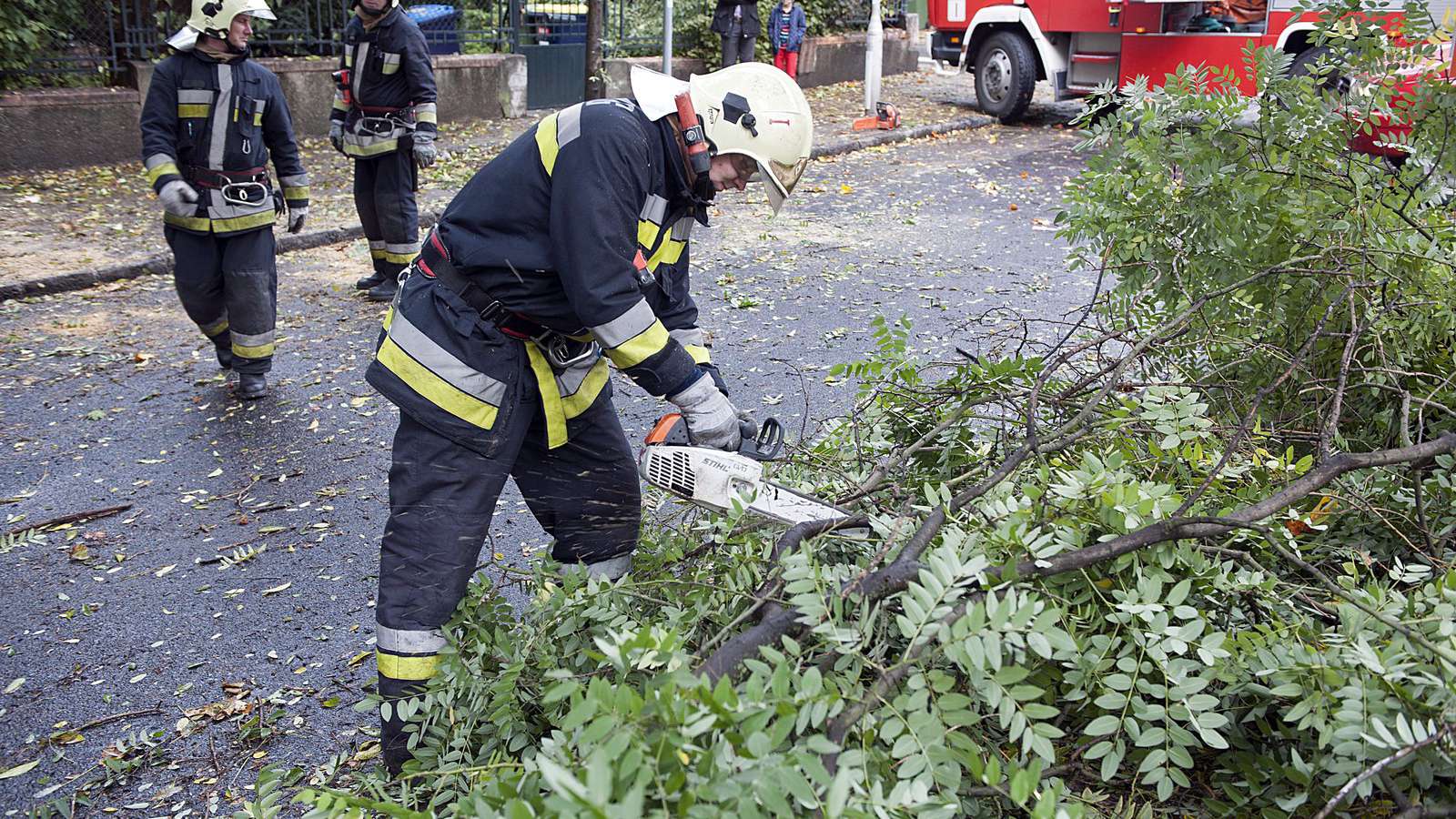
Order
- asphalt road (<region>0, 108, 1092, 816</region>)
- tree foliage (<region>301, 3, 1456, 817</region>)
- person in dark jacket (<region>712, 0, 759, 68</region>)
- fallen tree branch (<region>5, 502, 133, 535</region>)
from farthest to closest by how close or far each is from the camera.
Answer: person in dark jacket (<region>712, 0, 759, 68</region>), fallen tree branch (<region>5, 502, 133, 535</region>), asphalt road (<region>0, 108, 1092, 816</region>), tree foliage (<region>301, 3, 1456, 817</region>)

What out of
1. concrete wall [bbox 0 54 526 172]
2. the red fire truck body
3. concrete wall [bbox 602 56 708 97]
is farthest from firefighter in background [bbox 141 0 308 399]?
the red fire truck body

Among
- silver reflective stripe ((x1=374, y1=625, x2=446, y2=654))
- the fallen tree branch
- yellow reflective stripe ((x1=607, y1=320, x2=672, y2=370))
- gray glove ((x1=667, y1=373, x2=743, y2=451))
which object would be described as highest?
yellow reflective stripe ((x1=607, y1=320, x2=672, y2=370))

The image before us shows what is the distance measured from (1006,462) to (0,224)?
321 inches

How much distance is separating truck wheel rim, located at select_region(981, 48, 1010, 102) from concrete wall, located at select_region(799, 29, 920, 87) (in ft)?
7.62

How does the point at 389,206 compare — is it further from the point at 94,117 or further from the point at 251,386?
the point at 94,117

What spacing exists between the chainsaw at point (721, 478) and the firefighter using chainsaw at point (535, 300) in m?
0.08

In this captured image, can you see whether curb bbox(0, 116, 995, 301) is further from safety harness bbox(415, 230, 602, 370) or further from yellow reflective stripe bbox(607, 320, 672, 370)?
yellow reflective stripe bbox(607, 320, 672, 370)

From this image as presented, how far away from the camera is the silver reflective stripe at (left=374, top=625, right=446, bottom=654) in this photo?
2704mm

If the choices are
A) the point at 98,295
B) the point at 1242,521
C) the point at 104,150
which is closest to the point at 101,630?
the point at 1242,521

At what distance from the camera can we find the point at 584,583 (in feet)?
8.15

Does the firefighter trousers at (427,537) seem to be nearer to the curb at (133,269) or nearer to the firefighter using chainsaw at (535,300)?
the firefighter using chainsaw at (535,300)

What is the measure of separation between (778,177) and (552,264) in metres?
0.60

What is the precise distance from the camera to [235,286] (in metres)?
5.38

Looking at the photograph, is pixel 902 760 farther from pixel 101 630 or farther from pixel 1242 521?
pixel 101 630
